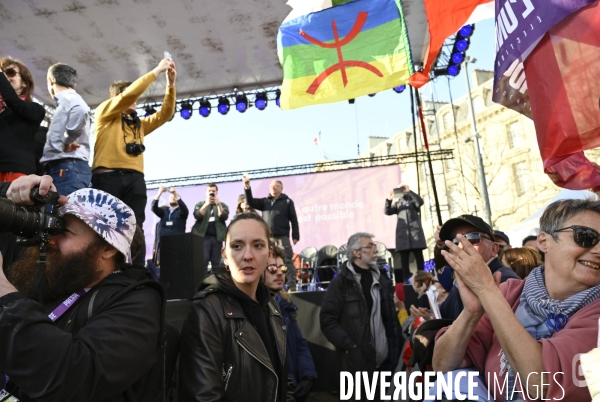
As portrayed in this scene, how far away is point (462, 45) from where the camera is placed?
9398 mm

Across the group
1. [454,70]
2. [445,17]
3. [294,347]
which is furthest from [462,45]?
[294,347]

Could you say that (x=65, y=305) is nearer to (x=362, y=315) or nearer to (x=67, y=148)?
(x=67, y=148)

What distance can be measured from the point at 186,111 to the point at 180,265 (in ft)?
26.2

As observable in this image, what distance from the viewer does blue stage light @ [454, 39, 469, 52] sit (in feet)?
30.7

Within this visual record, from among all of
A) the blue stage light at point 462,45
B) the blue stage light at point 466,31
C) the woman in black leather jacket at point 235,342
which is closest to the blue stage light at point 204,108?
the blue stage light at point 462,45

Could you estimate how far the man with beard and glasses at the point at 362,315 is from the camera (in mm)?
4773

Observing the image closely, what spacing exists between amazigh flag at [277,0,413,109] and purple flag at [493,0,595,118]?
1.89m

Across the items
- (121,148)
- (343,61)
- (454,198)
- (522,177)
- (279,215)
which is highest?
(522,177)

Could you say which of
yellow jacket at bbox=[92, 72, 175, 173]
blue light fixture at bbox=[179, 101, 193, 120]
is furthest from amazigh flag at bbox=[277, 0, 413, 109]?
blue light fixture at bbox=[179, 101, 193, 120]

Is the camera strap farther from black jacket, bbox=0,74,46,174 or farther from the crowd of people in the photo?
black jacket, bbox=0,74,46,174

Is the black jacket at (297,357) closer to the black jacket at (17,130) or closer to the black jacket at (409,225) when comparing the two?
the black jacket at (17,130)

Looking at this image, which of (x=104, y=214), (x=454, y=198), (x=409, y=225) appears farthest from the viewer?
(x=454, y=198)

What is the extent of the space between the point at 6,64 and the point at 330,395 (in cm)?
503

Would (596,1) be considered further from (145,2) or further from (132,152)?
(145,2)
